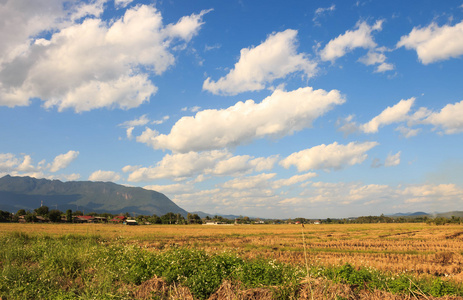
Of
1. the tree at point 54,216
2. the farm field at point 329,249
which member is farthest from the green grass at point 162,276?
the tree at point 54,216

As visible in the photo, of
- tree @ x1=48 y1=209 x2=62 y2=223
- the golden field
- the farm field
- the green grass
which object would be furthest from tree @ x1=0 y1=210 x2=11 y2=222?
the green grass

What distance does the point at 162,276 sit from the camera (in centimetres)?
958

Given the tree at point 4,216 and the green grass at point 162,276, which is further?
the tree at point 4,216

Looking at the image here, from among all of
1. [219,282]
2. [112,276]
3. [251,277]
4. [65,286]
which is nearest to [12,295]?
[65,286]

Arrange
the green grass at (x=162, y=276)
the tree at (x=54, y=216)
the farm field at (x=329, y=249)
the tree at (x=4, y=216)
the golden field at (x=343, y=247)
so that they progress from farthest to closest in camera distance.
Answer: the tree at (x=54, y=216) → the tree at (x=4, y=216) → the golden field at (x=343, y=247) → the farm field at (x=329, y=249) → the green grass at (x=162, y=276)

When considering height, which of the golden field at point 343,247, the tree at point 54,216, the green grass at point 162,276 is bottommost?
the tree at point 54,216

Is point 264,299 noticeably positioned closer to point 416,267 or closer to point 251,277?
point 251,277

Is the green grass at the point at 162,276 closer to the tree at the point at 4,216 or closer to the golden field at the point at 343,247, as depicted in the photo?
the golden field at the point at 343,247

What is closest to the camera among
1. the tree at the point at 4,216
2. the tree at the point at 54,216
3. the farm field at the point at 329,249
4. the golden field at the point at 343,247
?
the farm field at the point at 329,249

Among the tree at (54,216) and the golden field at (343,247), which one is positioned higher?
the golden field at (343,247)

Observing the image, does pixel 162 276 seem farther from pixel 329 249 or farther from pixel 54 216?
pixel 54 216

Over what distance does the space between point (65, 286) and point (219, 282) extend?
487cm

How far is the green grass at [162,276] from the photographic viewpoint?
325 inches

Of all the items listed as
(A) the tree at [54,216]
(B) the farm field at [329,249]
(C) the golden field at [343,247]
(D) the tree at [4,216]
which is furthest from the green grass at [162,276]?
(D) the tree at [4,216]
